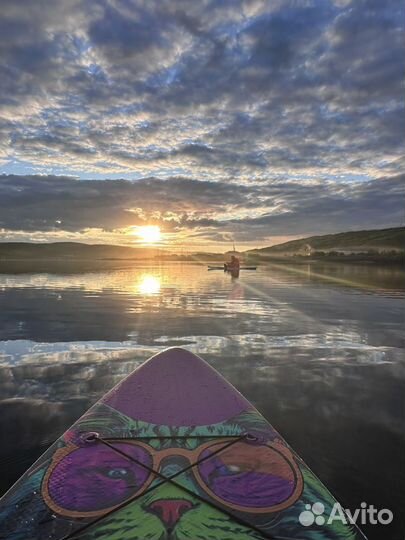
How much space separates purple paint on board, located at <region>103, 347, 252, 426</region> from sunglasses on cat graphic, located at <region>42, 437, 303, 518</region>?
0.67 m

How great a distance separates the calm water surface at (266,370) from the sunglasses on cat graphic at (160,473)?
910 millimetres

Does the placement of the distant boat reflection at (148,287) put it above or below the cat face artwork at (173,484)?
below

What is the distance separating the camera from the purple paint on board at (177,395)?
5176 mm

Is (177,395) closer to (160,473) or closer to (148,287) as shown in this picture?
(160,473)

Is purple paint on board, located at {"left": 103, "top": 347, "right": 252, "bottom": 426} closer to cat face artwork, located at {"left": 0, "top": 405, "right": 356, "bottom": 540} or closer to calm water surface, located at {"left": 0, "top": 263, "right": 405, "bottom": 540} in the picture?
cat face artwork, located at {"left": 0, "top": 405, "right": 356, "bottom": 540}

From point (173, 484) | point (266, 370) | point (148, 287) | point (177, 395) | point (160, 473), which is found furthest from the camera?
point (148, 287)

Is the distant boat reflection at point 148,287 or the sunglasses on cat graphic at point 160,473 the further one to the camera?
the distant boat reflection at point 148,287

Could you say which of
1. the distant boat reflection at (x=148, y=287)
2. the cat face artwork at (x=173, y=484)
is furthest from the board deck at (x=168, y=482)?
the distant boat reflection at (x=148, y=287)

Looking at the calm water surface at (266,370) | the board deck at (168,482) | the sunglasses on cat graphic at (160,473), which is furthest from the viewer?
the calm water surface at (266,370)

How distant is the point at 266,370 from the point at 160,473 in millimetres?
4936

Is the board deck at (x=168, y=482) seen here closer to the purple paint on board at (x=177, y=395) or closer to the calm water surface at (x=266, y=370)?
the purple paint on board at (x=177, y=395)

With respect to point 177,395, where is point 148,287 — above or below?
below

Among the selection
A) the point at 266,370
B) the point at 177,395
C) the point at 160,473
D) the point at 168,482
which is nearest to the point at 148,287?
the point at 266,370

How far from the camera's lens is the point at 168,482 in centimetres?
373
